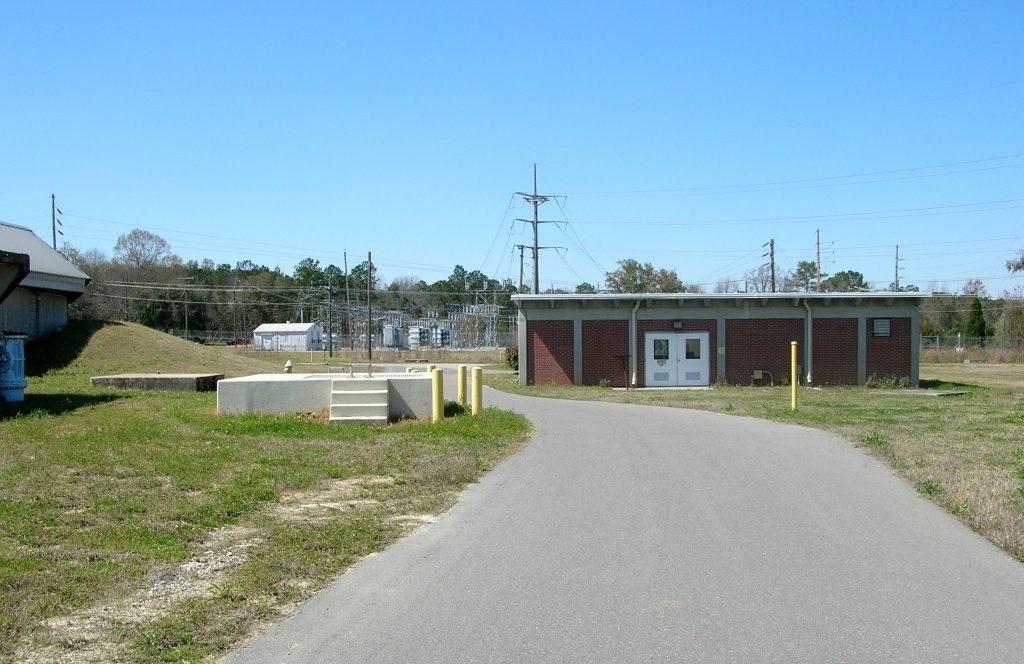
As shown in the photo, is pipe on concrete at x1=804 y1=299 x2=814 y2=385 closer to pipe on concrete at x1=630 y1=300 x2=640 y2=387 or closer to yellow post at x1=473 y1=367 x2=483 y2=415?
pipe on concrete at x1=630 y1=300 x2=640 y2=387

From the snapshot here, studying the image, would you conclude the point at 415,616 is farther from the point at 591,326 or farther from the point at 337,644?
the point at 591,326

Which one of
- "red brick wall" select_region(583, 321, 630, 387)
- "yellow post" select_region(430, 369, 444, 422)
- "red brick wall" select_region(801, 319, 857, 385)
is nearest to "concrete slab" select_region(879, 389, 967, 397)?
"red brick wall" select_region(801, 319, 857, 385)

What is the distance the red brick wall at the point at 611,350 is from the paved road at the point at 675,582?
2237 cm

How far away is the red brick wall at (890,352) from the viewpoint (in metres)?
34.0

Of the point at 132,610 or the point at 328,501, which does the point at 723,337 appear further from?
the point at 132,610

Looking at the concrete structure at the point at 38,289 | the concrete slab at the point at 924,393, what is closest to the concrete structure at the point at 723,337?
the concrete slab at the point at 924,393

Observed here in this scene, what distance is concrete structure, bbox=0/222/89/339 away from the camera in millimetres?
33531

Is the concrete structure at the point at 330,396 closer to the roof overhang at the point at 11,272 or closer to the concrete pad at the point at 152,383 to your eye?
the roof overhang at the point at 11,272

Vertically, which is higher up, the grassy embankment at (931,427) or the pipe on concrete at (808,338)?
the pipe on concrete at (808,338)

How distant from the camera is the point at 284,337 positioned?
295 ft

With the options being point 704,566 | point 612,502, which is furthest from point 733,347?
point 704,566

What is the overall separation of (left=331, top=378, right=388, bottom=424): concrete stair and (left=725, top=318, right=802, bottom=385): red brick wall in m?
19.8

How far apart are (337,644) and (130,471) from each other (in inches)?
245

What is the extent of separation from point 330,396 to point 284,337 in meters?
75.2
